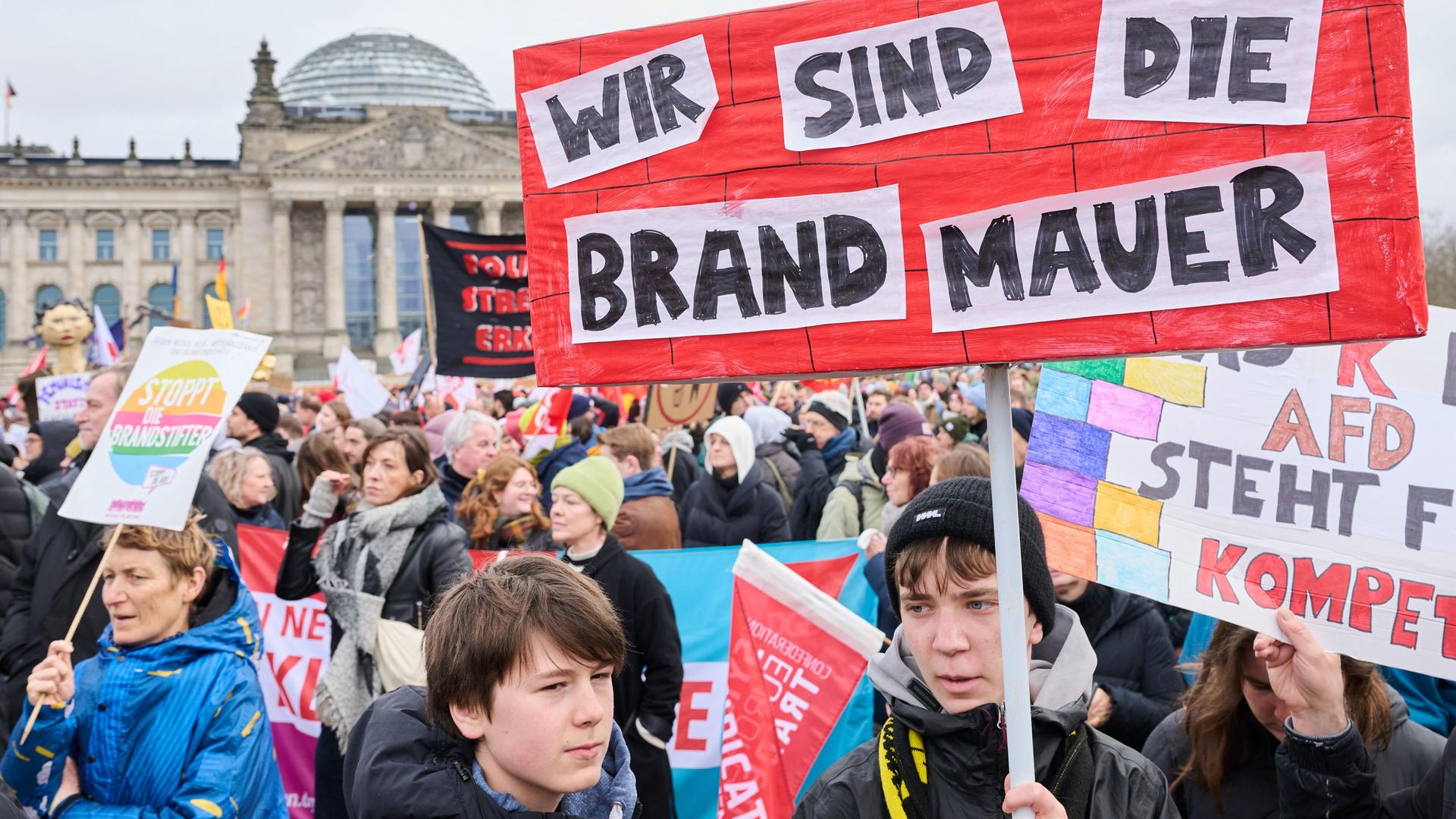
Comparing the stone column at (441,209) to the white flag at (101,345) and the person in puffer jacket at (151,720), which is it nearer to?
the white flag at (101,345)

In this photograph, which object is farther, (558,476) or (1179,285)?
(558,476)

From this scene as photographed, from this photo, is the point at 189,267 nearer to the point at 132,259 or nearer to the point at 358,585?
the point at 132,259

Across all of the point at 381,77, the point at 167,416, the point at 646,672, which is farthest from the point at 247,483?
the point at 381,77

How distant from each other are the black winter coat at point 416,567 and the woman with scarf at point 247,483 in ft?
5.26

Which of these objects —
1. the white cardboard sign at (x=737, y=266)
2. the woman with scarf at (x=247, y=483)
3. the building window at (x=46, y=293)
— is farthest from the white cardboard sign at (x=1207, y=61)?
the building window at (x=46, y=293)

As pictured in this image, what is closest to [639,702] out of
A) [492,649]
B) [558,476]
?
[558,476]

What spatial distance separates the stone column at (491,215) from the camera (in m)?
60.9

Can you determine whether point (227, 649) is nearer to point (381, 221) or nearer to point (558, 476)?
point (558, 476)

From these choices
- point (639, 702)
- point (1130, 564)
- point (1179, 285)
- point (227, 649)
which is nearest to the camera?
point (1179, 285)

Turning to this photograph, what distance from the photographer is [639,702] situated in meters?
4.27

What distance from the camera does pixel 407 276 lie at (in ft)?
200

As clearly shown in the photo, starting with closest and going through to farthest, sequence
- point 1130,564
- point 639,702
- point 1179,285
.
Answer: point 1179,285 < point 1130,564 < point 639,702

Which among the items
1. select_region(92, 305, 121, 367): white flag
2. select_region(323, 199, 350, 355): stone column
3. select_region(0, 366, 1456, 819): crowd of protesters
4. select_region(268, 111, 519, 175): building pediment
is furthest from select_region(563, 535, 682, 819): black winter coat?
select_region(268, 111, 519, 175): building pediment

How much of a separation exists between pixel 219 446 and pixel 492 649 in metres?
5.64
